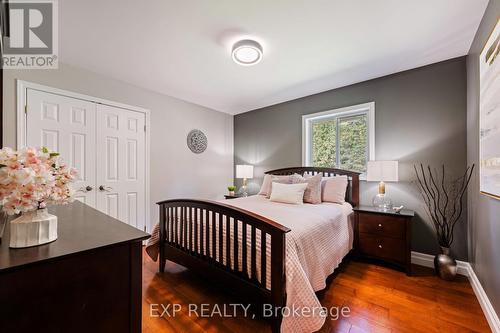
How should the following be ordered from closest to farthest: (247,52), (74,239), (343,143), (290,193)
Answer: (74,239) → (247,52) → (290,193) → (343,143)

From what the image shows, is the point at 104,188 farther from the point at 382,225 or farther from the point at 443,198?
the point at 443,198

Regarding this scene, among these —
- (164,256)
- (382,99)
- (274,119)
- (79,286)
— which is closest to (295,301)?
(79,286)

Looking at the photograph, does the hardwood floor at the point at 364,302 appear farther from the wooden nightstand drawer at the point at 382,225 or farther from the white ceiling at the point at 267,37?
the white ceiling at the point at 267,37

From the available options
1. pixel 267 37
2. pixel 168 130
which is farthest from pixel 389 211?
pixel 168 130

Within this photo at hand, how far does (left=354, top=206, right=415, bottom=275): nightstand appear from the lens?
2307 millimetres

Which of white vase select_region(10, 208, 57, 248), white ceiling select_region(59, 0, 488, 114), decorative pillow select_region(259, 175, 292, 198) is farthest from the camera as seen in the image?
decorative pillow select_region(259, 175, 292, 198)

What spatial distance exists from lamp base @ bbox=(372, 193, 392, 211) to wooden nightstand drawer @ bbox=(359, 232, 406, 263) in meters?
0.39

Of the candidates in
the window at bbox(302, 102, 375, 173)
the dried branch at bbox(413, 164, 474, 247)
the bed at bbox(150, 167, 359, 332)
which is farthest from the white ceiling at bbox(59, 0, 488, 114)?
the bed at bbox(150, 167, 359, 332)

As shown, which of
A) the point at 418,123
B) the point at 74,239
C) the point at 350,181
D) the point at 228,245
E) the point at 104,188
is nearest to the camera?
the point at 74,239

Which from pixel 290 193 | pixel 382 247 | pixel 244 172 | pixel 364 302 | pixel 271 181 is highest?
pixel 244 172

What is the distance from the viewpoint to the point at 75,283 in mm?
732

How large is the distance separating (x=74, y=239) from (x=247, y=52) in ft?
7.31

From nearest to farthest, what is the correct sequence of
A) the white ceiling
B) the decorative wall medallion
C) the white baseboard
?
the white baseboard, the white ceiling, the decorative wall medallion

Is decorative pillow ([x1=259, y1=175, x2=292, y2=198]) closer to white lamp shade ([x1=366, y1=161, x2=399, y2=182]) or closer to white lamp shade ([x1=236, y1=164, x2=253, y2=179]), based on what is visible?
white lamp shade ([x1=236, y1=164, x2=253, y2=179])
